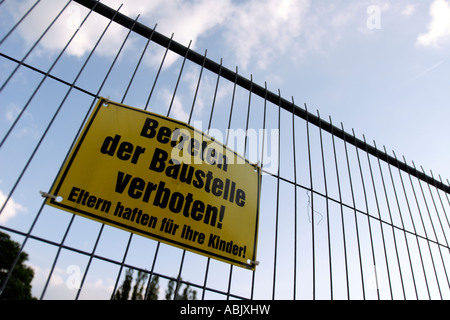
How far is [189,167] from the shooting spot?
2.42 metres

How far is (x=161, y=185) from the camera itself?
2.22 m

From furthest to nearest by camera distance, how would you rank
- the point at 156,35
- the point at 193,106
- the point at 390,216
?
the point at 390,216 → the point at 156,35 → the point at 193,106

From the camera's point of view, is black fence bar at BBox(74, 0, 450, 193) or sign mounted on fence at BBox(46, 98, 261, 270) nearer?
sign mounted on fence at BBox(46, 98, 261, 270)

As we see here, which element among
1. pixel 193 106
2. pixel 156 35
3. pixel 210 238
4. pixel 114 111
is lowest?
pixel 210 238

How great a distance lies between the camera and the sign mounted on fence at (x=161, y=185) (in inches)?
78.3

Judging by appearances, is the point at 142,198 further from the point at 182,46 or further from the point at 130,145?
the point at 182,46

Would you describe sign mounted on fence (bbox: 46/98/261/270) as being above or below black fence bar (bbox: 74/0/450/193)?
below

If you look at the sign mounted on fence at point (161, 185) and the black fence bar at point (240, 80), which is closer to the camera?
the sign mounted on fence at point (161, 185)

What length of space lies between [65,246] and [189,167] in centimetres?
112

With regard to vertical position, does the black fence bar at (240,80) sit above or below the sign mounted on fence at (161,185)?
above

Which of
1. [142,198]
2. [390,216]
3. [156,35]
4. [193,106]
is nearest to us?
[142,198]

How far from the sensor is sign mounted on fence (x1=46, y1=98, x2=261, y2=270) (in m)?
1.99
